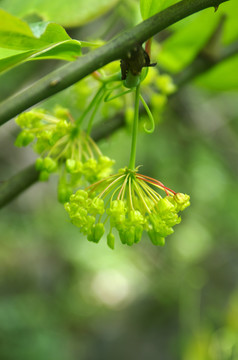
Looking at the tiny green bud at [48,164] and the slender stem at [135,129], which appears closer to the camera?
the slender stem at [135,129]

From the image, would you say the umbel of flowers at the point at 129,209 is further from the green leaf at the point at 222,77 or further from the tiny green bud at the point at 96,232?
the green leaf at the point at 222,77

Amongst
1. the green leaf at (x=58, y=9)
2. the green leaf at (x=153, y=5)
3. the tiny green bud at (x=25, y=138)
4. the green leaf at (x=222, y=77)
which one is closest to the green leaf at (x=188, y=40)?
the green leaf at (x=222, y=77)

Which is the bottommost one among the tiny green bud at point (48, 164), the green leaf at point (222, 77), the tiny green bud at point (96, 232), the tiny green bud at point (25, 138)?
the tiny green bud at point (96, 232)

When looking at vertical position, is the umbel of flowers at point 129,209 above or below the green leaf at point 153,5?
below

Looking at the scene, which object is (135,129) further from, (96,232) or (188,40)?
(188,40)

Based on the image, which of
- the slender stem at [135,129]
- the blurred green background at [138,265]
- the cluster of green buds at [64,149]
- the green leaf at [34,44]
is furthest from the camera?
the blurred green background at [138,265]

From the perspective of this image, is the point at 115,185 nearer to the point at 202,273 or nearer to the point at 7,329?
the point at 7,329

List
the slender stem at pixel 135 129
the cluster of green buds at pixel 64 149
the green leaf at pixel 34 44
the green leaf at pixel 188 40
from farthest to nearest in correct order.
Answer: the green leaf at pixel 188 40 < the cluster of green buds at pixel 64 149 < the slender stem at pixel 135 129 < the green leaf at pixel 34 44
